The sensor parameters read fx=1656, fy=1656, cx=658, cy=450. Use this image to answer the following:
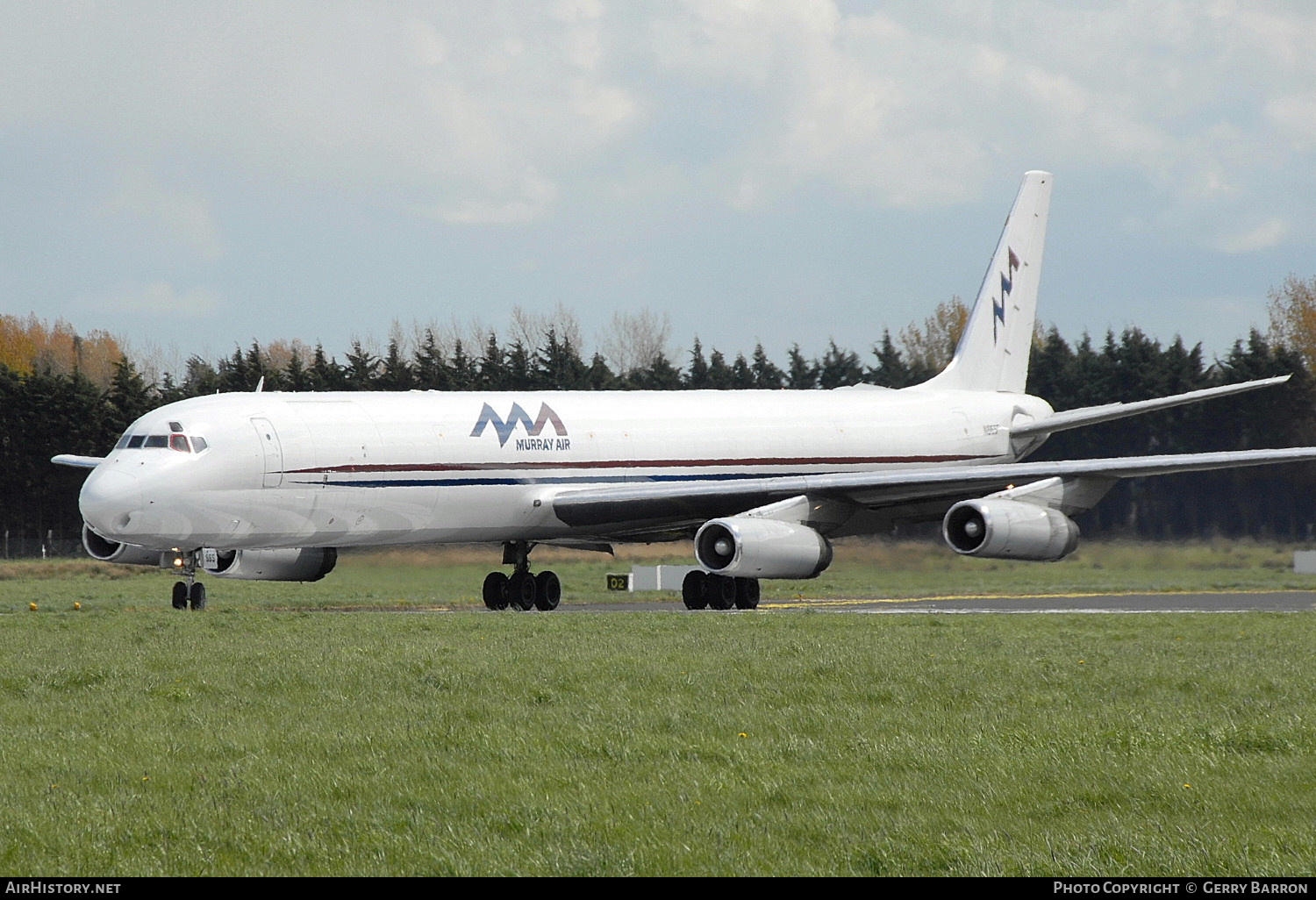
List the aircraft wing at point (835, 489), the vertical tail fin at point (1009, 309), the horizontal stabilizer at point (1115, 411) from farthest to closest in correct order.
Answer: the vertical tail fin at point (1009, 309) < the horizontal stabilizer at point (1115, 411) < the aircraft wing at point (835, 489)

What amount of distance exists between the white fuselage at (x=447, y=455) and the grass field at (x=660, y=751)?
172 inches

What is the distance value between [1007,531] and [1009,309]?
12.4 metres

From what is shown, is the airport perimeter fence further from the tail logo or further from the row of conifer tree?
the tail logo

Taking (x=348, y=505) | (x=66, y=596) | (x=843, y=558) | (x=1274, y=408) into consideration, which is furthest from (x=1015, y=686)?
(x=1274, y=408)

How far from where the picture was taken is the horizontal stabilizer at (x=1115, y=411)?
100ft

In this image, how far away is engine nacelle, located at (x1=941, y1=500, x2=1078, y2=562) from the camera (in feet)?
89.7

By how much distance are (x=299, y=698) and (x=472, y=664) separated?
8.39 feet

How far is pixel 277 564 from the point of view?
95.9 ft

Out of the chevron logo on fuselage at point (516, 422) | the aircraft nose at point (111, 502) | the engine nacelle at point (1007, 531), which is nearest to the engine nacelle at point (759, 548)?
the engine nacelle at point (1007, 531)

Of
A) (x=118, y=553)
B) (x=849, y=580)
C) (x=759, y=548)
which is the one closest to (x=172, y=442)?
(x=118, y=553)

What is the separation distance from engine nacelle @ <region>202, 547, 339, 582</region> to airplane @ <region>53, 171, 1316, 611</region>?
38 mm

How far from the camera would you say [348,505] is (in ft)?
86.5

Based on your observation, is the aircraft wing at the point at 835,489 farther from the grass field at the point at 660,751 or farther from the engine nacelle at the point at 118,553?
the grass field at the point at 660,751

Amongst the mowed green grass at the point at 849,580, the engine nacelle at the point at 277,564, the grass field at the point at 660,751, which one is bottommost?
the grass field at the point at 660,751
